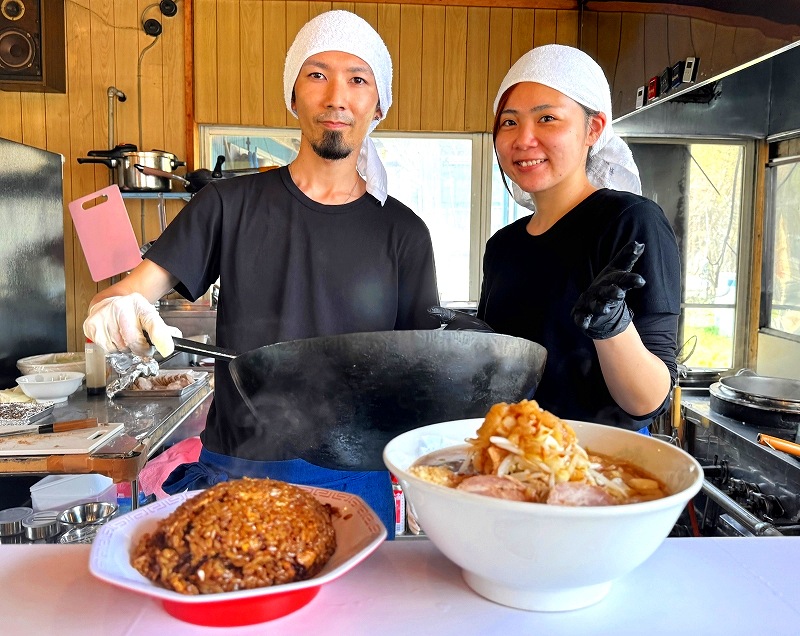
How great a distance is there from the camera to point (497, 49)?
4.32 m

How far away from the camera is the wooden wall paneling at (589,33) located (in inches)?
159

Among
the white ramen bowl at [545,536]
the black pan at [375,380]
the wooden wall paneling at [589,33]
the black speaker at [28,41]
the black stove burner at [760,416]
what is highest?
the wooden wall paneling at [589,33]

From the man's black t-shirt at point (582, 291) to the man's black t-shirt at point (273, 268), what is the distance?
1.00 feet

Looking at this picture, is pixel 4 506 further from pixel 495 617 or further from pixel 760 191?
pixel 760 191

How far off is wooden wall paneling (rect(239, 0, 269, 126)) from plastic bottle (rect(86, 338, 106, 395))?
7.25 ft

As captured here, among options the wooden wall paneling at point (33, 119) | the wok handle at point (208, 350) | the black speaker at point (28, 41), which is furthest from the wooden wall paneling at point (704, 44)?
the wooden wall paneling at point (33, 119)

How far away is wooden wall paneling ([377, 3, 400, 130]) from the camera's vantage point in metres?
4.24

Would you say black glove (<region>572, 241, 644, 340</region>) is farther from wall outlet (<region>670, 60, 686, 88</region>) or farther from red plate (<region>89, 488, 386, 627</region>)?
wall outlet (<region>670, 60, 686, 88</region>)

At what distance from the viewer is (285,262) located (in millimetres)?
1467

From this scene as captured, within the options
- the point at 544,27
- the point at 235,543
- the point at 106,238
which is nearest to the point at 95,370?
the point at 106,238

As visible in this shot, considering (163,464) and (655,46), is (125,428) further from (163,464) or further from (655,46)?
(655,46)

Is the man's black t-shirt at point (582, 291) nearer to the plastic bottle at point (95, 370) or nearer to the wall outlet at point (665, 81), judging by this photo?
the plastic bottle at point (95, 370)

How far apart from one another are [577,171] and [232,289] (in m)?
0.82

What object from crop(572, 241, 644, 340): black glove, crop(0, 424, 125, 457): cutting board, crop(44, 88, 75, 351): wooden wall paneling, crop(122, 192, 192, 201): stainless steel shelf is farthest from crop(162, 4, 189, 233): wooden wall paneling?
crop(572, 241, 644, 340): black glove
